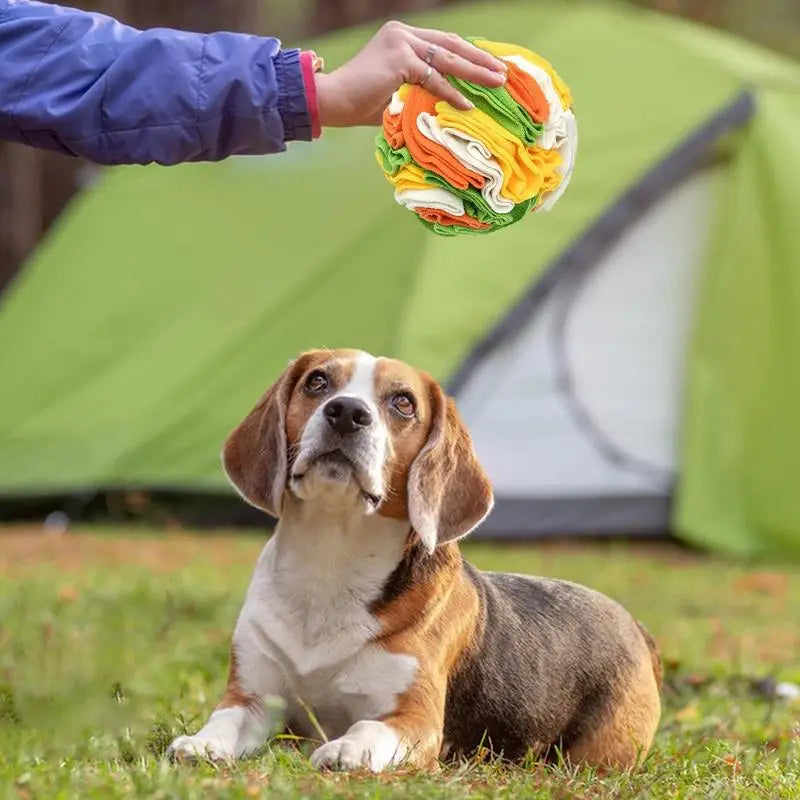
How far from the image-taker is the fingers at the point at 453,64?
13.5ft

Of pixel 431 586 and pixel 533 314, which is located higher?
pixel 431 586

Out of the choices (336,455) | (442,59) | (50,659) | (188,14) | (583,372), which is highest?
(442,59)

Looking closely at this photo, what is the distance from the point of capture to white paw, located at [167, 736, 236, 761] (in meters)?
4.02

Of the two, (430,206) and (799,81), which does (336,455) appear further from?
(799,81)

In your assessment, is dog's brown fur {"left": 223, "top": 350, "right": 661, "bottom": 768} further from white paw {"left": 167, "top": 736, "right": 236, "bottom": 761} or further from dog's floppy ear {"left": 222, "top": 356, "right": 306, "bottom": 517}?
white paw {"left": 167, "top": 736, "right": 236, "bottom": 761}

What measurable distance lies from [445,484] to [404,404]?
23 cm

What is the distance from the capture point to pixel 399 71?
161 inches

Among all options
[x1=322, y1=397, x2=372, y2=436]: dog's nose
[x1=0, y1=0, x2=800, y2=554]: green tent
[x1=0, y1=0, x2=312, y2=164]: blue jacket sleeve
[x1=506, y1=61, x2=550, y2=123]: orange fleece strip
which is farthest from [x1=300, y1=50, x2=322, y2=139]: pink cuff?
[x1=0, y1=0, x2=800, y2=554]: green tent

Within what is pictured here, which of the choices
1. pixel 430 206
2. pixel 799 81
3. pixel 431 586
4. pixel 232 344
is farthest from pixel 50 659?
pixel 799 81

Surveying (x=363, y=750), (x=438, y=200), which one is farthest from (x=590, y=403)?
(x=363, y=750)

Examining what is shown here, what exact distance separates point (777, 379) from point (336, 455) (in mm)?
6589

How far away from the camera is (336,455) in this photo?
14.3 ft

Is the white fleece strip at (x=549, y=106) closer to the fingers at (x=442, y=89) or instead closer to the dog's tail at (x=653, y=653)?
the fingers at (x=442, y=89)

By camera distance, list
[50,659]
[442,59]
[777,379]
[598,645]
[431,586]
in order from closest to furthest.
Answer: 1. [442,59]
2. [431,586]
3. [598,645]
4. [50,659]
5. [777,379]
